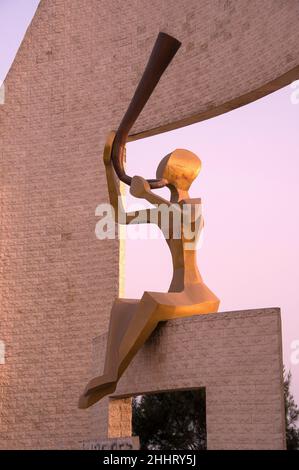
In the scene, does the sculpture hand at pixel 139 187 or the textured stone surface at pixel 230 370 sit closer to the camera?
the textured stone surface at pixel 230 370

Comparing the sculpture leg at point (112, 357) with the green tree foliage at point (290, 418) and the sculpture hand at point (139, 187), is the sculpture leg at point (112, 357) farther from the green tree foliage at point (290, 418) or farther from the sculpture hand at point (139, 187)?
the green tree foliage at point (290, 418)

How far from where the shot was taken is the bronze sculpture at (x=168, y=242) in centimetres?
1027

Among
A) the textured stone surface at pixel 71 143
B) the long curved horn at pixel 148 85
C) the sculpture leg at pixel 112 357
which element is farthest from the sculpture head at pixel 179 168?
the textured stone surface at pixel 71 143

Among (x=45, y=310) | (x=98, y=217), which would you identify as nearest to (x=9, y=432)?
(x=45, y=310)

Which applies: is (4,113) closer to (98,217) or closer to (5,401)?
(98,217)

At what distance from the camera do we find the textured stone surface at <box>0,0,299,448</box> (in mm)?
13695

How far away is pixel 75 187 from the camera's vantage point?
14.7 m

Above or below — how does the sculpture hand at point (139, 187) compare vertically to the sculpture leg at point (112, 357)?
above

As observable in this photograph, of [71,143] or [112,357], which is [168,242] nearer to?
[112,357]

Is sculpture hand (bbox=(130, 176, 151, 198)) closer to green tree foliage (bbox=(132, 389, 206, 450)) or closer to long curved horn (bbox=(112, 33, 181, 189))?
long curved horn (bbox=(112, 33, 181, 189))

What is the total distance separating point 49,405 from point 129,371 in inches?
140

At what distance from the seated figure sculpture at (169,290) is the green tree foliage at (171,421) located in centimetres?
1026

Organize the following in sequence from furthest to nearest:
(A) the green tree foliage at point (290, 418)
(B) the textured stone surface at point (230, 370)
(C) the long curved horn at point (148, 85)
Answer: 1. (A) the green tree foliage at point (290, 418)
2. (C) the long curved horn at point (148, 85)
3. (B) the textured stone surface at point (230, 370)

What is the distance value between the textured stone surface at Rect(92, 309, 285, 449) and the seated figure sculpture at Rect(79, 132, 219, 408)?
12.2 inches
